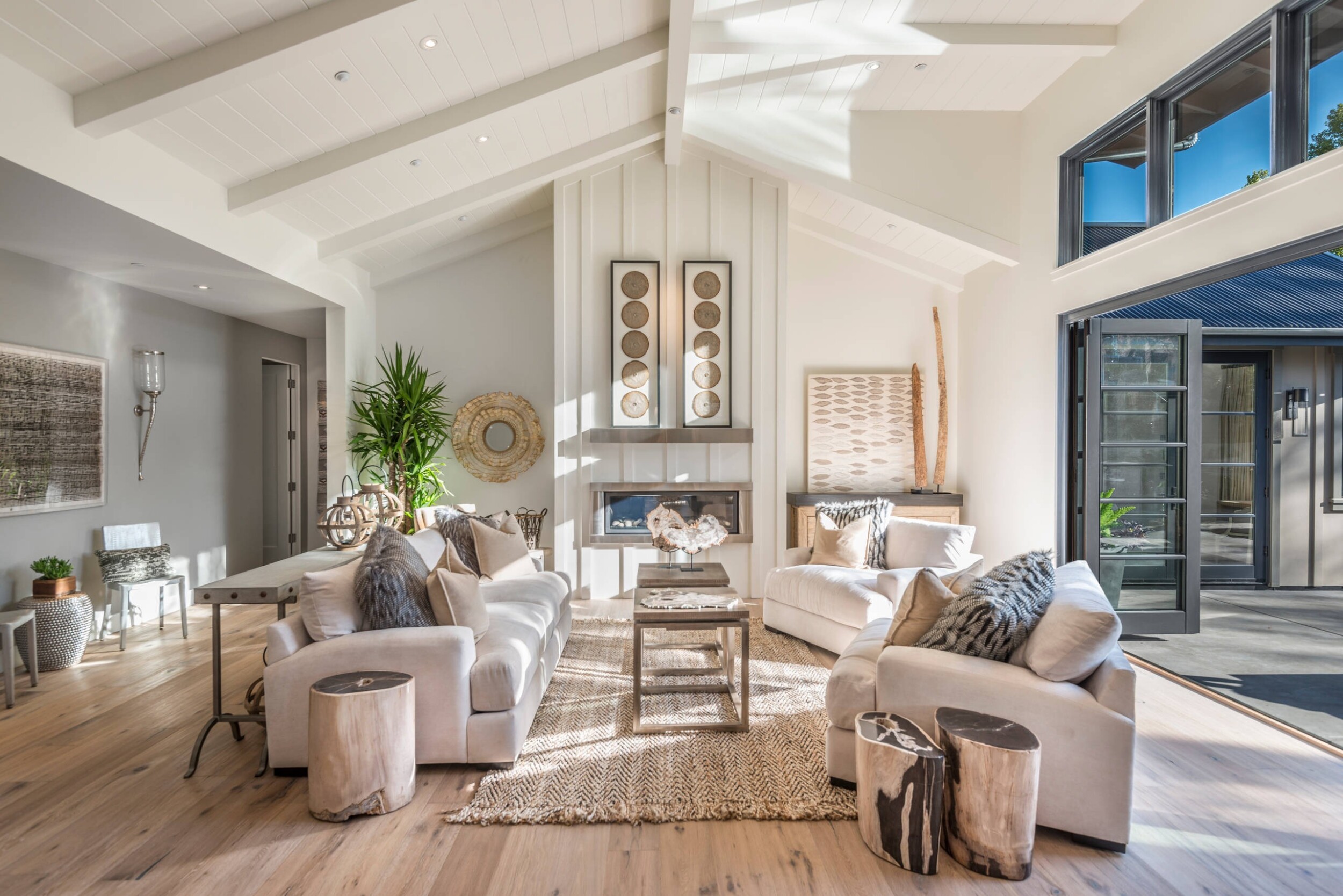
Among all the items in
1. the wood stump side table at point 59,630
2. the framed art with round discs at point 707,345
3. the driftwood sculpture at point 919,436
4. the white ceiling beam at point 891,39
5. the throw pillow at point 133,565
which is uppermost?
the white ceiling beam at point 891,39

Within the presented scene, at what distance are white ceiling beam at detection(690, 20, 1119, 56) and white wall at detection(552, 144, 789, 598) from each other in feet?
4.69

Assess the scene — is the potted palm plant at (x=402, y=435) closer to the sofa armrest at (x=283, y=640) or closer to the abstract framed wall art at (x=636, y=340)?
the abstract framed wall art at (x=636, y=340)

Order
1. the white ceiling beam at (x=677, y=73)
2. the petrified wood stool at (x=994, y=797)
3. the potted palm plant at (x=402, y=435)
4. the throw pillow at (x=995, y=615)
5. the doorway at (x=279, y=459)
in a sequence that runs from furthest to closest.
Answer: the doorway at (x=279, y=459)
the potted palm plant at (x=402, y=435)
the white ceiling beam at (x=677, y=73)
the throw pillow at (x=995, y=615)
the petrified wood stool at (x=994, y=797)

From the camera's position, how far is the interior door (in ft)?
14.9

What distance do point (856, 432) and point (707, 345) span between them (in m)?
1.57

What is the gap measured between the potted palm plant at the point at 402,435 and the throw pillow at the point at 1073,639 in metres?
4.52

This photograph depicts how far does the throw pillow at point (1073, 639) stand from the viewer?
7.57ft

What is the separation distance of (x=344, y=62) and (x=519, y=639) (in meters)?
2.79

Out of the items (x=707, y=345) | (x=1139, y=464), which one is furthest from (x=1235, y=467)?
(x=707, y=345)

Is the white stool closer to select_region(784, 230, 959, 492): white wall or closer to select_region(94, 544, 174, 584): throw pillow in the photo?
select_region(94, 544, 174, 584): throw pillow

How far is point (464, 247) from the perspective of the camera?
630cm

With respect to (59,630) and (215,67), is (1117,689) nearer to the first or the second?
(215,67)

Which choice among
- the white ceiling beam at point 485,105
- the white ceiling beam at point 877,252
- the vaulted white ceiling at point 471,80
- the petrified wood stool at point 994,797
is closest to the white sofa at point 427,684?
the petrified wood stool at point 994,797

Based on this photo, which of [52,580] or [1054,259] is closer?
[52,580]
